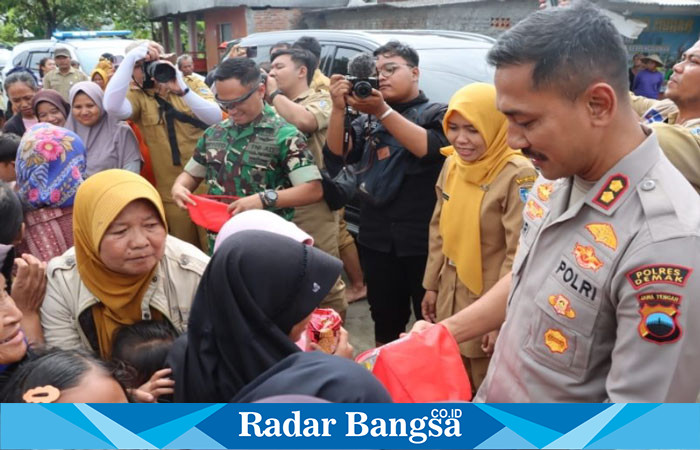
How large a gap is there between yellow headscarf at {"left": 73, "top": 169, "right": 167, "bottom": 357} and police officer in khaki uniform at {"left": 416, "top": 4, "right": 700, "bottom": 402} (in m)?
1.35

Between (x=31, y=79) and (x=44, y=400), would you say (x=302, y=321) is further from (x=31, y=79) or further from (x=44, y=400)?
(x=31, y=79)

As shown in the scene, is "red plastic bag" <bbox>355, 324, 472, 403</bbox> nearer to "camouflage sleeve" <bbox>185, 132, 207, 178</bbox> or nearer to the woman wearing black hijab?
the woman wearing black hijab

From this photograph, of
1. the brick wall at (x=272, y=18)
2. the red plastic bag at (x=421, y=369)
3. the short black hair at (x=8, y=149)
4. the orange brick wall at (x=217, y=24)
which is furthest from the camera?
the orange brick wall at (x=217, y=24)

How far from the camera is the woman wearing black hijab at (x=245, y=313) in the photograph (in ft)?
4.85

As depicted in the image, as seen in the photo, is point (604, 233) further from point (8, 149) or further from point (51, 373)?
point (8, 149)

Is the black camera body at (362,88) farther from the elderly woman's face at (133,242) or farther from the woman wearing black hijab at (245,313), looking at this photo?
the woman wearing black hijab at (245,313)

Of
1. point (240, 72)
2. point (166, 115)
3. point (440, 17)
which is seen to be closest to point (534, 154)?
point (240, 72)

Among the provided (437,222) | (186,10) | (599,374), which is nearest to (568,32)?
(599,374)

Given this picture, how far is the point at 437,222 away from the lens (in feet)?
9.43

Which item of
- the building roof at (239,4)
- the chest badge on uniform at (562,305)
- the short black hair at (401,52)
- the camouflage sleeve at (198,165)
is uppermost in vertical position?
the building roof at (239,4)

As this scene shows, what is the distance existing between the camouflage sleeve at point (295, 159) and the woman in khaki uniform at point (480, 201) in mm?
786

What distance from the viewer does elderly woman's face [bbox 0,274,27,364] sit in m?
1.72

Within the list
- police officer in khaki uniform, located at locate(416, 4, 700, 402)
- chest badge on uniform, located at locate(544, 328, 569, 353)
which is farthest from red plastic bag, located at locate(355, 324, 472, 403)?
chest badge on uniform, located at locate(544, 328, 569, 353)

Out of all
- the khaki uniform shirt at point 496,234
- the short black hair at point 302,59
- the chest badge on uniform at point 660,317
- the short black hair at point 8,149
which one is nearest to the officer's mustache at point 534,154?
the chest badge on uniform at point 660,317
